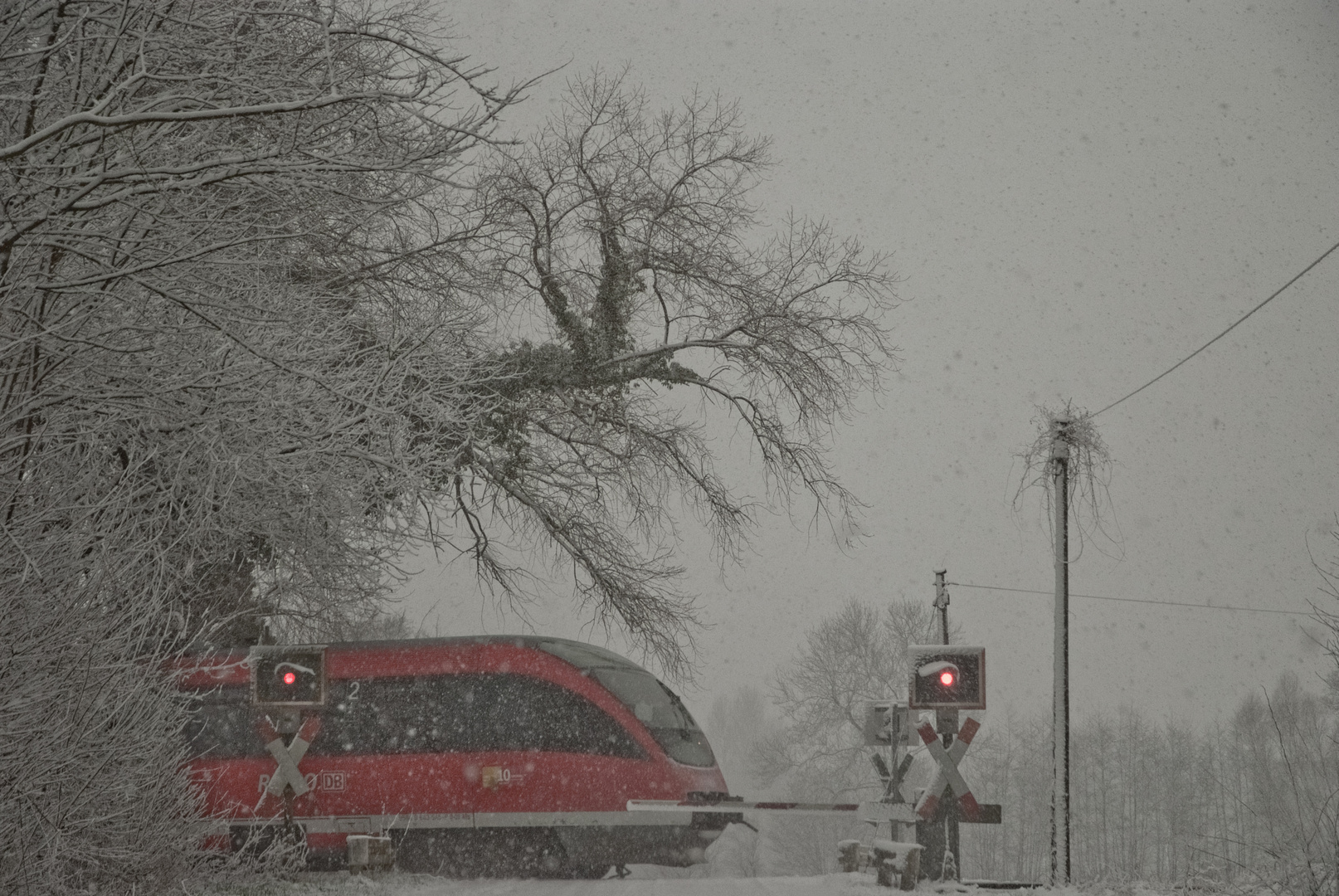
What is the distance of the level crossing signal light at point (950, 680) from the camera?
10.2 metres

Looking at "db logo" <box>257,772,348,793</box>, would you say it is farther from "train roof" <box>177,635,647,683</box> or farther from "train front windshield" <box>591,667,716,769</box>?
"train front windshield" <box>591,667,716,769</box>

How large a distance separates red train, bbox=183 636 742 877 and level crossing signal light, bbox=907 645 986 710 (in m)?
4.94

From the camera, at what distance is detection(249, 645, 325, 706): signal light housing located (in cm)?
1115

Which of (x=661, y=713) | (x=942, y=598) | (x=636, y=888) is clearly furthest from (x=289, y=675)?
(x=942, y=598)

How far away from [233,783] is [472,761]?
321 cm

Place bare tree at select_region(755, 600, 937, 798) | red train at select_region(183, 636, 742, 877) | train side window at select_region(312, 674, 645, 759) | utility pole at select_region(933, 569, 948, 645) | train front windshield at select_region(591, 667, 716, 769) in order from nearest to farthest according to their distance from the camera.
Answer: red train at select_region(183, 636, 742, 877)
train side window at select_region(312, 674, 645, 759)
train front windshield at select_region(591, 667, 716, 769)
utility pole at select_region(933, 569, 948, 645)
bare tree at select_region(755, 600, 937, 798)

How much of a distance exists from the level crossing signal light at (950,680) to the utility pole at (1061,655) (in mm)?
3866

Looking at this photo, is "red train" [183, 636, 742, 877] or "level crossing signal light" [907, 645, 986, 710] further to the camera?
"red train" [183, 636, 742, 877]

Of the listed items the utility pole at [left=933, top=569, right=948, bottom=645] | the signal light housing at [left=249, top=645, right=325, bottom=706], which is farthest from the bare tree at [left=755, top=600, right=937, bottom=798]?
the signal light housing at [left=249, top=645, right=325, bottom=706]

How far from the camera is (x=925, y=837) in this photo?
10.5 meters

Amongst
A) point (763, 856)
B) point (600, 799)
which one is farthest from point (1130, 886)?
point (763, 856)

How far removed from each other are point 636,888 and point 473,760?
3568 mm

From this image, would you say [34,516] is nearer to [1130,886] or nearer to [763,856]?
[1130,886]

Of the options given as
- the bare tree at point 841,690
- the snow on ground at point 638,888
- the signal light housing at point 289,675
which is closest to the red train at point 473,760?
the snow on ground at point 638,888
